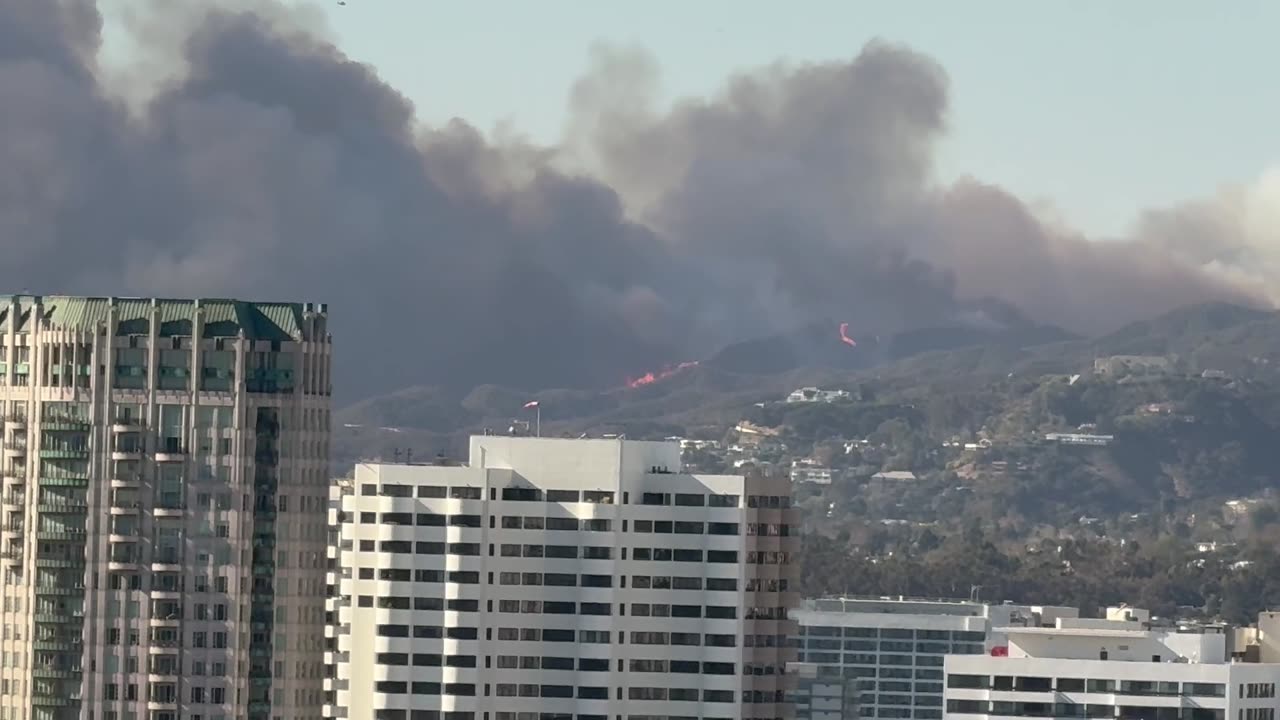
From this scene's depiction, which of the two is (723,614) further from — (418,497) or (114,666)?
(114,666)

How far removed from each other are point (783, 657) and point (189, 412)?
2291cm

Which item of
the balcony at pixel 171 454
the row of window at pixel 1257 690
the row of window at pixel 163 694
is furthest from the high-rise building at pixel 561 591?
the row of window at pixel 1257 690

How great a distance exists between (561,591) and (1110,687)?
2070cm

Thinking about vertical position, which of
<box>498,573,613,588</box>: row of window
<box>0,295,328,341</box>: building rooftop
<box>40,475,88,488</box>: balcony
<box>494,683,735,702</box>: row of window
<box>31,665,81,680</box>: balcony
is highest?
<box>0,295,328,341</box>: building rooftop

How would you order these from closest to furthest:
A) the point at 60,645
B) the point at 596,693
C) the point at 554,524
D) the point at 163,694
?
the point at 163,694 → the point at 60,645 → the point at 596,693 → the point at 554,524

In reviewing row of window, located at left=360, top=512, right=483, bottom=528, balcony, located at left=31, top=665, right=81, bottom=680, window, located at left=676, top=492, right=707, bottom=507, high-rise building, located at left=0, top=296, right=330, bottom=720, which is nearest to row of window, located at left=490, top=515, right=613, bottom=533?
row of window, located at left=360, top=512, right=483, bottom=528

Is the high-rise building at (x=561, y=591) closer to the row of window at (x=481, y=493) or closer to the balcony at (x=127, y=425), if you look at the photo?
the row of window at (x=481, y=493)

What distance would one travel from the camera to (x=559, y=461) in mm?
143750

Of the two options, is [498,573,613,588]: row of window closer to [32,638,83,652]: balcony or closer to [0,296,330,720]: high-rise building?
[0,296,330,720]: high-rise building

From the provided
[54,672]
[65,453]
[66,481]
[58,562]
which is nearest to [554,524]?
[66,481]

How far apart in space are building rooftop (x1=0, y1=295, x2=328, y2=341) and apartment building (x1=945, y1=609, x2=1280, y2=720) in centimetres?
2844

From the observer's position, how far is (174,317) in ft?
459

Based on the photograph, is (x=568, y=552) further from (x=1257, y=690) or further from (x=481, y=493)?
(x=1257, y=690)

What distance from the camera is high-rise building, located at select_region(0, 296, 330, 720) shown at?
13538cm
